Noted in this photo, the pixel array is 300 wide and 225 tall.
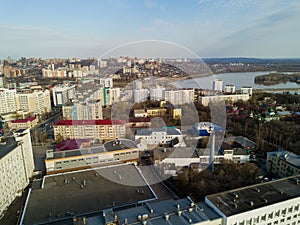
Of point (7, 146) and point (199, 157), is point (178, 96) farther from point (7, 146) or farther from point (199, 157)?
point (7, 146)

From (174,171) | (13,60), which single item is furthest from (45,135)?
(13,60)

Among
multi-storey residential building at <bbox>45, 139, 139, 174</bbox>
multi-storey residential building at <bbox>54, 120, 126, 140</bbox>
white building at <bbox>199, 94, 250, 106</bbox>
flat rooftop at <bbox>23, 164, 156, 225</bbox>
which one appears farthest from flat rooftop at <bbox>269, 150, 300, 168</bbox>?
white building at <bbox>199, 94, 250, 106</bbox>

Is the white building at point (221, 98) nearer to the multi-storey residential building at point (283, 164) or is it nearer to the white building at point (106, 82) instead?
the white building at point (106, 82)

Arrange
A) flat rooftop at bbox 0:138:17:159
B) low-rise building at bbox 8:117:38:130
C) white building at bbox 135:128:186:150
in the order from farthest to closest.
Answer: low-rise building at bbox 8:117:38:130 < white building at bbox 135:128:186:150 < flat rooftop at bbox 0:138:17:159

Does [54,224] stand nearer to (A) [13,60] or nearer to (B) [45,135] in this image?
(B) [45,135]

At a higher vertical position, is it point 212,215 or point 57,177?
point 212,215

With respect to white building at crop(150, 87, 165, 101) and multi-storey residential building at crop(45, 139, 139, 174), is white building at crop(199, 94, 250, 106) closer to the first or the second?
white building at crop(150, 87, 165, 101)
